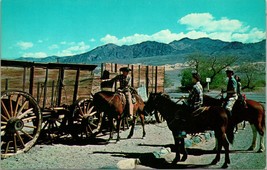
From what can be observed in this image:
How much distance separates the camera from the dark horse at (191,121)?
6562 mm

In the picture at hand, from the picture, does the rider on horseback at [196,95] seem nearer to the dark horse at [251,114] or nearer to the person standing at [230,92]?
the person standing at [230,92]

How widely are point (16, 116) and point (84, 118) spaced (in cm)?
231

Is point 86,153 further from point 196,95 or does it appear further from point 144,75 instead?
point 144,75

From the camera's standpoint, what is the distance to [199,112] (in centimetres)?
670

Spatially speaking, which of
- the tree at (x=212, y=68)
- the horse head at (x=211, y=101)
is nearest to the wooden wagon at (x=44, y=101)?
the horse head at (x=211, y=101)

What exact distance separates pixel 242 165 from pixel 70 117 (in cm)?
449

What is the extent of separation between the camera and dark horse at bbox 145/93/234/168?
21.5 ft

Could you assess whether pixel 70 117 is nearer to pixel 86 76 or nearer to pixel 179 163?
pixel 86 76

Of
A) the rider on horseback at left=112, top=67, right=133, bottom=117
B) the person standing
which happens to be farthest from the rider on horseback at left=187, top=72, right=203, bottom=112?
the rider on horseback at left=112, top=67, right=133, bottom=117

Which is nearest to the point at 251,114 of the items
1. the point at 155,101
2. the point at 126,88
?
the point at 155,101

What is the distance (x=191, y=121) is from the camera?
6820 millimetres

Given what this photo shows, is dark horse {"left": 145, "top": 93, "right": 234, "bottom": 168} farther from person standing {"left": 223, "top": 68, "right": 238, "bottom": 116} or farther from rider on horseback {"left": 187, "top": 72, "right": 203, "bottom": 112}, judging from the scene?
person standing {"left": 223, "top": 68, "right": 238, "bottom": 116}

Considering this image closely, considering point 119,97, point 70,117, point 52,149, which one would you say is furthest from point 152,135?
point 52,149

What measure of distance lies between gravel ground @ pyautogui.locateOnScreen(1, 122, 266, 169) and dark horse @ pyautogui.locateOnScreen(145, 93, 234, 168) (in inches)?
16.6
